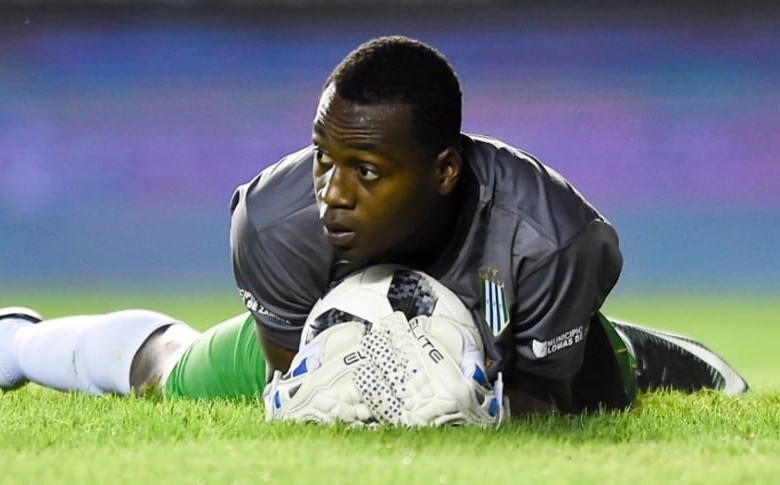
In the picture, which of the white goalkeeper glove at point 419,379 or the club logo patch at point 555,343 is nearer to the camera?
the white goalkeeper glove at point 419,379

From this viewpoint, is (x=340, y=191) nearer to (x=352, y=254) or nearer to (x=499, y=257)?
(x=352, y=254)

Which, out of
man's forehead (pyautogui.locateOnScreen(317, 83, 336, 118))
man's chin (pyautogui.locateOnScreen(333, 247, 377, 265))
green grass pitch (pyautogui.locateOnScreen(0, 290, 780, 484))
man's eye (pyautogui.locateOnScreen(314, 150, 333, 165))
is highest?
man's forehead (pyautogui.locateOnScreen(317, 83, 336, 118))

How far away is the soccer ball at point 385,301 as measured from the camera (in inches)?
103

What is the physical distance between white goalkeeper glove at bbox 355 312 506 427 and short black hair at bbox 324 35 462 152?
0.33 meters

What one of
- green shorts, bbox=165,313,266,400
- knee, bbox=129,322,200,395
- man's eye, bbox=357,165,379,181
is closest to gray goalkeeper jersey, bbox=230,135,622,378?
man's eye, bbox=357,165,379,181

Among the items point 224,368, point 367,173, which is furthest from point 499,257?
point 224,368

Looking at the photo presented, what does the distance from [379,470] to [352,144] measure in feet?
1.95

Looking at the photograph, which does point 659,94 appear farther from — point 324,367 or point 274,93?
point 324,367

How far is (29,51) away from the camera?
6.52 metres

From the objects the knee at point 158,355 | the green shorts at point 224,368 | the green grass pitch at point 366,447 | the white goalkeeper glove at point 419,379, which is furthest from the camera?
the knee at point 158,355

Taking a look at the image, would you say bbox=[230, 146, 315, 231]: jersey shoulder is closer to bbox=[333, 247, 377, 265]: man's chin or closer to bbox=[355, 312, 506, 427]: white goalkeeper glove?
bbox=[333, 247, 377, 265]: man's chin

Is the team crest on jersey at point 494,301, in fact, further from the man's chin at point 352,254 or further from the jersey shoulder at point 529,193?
the man's chin at point 352,254

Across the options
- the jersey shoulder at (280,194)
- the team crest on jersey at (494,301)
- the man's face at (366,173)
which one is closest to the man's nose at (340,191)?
the man's face at (366,173)

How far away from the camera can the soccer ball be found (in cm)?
263
